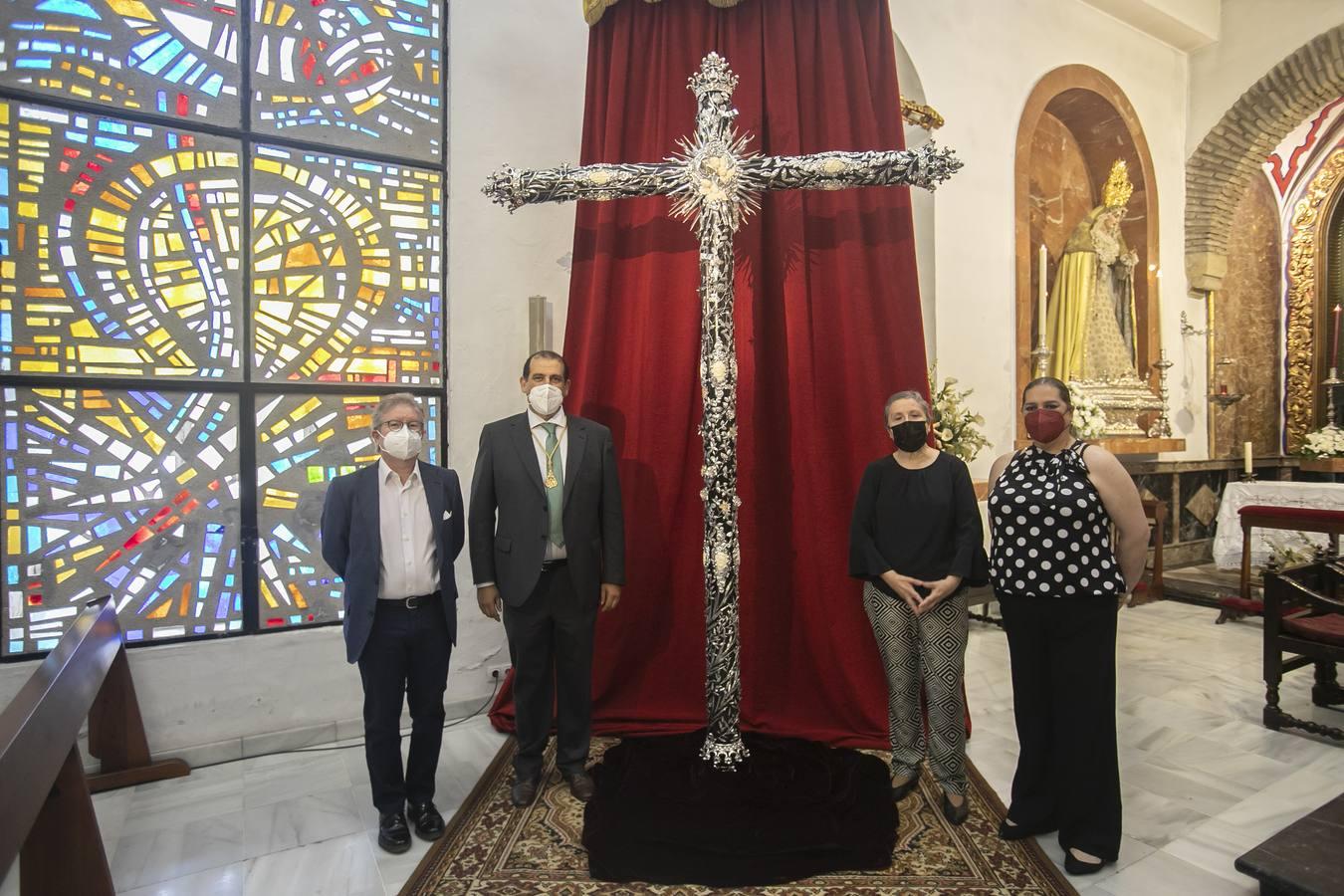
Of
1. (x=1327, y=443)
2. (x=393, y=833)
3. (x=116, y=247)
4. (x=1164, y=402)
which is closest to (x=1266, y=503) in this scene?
(x=1164, y=402)

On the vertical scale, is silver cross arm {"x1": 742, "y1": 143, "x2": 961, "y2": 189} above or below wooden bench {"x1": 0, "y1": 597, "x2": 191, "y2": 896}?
above

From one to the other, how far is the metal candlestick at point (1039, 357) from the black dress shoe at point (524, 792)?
4.64m

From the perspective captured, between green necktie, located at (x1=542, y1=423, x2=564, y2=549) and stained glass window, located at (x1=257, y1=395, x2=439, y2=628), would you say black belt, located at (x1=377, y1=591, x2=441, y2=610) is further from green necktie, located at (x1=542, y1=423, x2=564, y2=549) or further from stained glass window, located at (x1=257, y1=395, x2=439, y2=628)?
stained glass window, located at (x1=257, y1=395, x2=439, y2=628)

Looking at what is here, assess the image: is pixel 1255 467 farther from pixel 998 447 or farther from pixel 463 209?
pixel 463 209

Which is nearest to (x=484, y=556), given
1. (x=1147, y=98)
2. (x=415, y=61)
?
(x=415, y=61)

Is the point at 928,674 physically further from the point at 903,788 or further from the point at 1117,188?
the point at 1117,188

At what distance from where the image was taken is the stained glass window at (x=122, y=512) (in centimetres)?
264

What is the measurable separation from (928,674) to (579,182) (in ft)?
6.96

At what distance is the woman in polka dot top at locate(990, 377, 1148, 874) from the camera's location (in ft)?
6.75

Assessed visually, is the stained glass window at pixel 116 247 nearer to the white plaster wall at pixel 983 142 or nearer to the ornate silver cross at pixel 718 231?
the ornate silver cross at pixel 718 231

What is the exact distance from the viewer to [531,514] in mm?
2502

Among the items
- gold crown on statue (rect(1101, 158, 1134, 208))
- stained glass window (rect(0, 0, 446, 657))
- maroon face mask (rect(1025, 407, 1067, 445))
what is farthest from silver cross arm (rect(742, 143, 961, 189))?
gold crown on statue (rect(1101, 158, 1134, 208))

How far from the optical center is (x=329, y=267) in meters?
3.13

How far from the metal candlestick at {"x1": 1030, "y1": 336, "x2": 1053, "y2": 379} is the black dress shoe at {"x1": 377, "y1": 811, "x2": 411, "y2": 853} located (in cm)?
505
